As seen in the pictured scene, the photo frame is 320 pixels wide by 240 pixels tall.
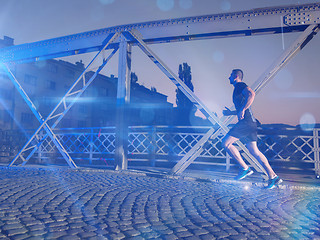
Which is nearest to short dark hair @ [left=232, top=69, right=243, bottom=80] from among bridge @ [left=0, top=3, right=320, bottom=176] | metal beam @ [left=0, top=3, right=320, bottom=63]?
bridge @ [left=0, top=3, right=320, bottom=176]

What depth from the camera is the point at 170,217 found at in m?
3.33

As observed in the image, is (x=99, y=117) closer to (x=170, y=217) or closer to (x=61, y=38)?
(x=61, y=38)

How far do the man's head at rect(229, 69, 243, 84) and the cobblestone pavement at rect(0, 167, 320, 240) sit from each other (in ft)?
7.19

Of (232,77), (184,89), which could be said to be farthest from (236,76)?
(184,89)

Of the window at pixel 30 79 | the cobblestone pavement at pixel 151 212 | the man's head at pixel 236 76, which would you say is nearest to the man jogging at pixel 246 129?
the man's head at pixel 236 76

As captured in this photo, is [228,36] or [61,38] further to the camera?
[61,38]

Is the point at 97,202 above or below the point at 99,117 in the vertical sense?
below

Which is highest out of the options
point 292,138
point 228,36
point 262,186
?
point 228,36

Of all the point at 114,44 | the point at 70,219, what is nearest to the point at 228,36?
the point at 114,44

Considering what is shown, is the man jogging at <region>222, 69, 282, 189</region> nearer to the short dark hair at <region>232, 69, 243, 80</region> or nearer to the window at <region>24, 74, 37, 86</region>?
the short dark hair at <region>232, 69, 243, 80</region>

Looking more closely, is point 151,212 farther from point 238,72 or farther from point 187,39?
point 187,39

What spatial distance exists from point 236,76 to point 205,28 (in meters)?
2.10

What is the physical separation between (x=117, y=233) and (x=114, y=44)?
6.56 m

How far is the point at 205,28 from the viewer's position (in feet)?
24.0
